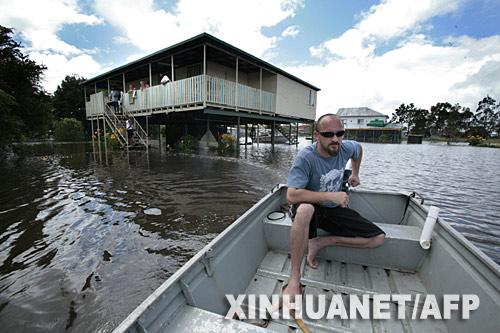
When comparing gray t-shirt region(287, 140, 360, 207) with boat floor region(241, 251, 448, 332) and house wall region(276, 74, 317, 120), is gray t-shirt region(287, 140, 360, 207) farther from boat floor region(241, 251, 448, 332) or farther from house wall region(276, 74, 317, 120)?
house wall region(276, 74, 317, 120)

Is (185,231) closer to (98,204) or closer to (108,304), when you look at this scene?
(108,304)

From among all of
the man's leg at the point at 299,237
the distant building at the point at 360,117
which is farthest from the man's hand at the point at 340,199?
the distant building at the point at 360,117

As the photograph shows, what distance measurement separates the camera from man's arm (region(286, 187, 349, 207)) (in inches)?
81.4

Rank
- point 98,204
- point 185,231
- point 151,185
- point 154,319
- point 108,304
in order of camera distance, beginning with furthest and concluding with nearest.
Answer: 1. point 151,185
2. point 98,204
3. point 185,231
4. point 108,304
5. point 154,319

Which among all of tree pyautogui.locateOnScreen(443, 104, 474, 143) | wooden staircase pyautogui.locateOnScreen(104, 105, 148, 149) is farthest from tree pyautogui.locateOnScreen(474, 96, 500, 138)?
wooden staircase pyautogui.locateOnScreen(104, 105, 148, 149)

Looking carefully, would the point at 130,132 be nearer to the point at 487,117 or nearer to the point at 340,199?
the point at 340,199

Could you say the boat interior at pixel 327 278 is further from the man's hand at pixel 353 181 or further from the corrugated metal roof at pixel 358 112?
the corrugated metal roof at pixel 358 112

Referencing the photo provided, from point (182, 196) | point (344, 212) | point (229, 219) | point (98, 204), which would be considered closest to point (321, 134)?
point (344, 212)

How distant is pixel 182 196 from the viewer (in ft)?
17.5

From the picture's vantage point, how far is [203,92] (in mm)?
10539

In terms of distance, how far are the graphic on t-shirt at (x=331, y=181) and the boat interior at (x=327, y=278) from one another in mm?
617

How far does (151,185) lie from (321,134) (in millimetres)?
5309

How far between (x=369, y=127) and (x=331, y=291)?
5001 centimetres

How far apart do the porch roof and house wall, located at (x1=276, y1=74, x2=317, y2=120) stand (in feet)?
2.15
